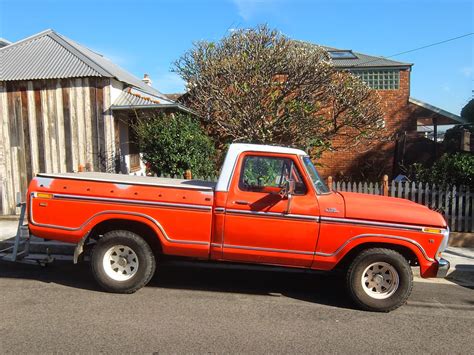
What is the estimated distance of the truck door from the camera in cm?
514

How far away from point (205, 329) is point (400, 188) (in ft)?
20.7

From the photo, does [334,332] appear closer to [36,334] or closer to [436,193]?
[36,334]

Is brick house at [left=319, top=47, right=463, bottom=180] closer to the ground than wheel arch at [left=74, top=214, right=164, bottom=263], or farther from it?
farther from it

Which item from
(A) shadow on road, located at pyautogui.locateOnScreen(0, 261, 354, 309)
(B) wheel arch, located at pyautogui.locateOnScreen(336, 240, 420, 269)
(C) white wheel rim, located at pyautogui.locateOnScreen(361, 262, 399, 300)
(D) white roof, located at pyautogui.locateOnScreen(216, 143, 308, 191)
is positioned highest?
(D) white roof, located at pyautogui.locateOnScreen(216, 143, 308, 191)

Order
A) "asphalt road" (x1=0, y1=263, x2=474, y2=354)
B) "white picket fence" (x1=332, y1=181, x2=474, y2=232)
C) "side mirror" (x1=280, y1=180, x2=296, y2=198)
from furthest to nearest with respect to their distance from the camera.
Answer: "white picket fence" (x1=332, y1=181, x2=474, y2=232) < "side mirror" (x1=280, y1=180, x2=296, y2=198) < "asphalt road" (x1=0, y1=263, x2=474, y2=354)

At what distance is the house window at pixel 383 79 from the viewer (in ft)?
49.5

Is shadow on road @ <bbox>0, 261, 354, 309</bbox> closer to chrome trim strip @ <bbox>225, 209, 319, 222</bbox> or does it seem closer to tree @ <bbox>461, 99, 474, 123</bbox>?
chrome trim strip @ <bbox>225, 209, 319, 222</bbox>

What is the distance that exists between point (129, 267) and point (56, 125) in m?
6.44

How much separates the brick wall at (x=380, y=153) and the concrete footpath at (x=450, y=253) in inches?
242

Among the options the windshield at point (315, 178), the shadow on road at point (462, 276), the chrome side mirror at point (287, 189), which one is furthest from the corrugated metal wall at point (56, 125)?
the shadow on road at point (462, 276)

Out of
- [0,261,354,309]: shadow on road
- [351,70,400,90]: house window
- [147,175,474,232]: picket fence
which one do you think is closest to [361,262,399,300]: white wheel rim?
[0,261,354,309]: shadow on road

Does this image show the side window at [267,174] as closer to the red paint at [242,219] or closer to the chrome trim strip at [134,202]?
the red paint at [242,219]

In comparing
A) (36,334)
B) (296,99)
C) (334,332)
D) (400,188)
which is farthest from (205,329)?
(296,99)

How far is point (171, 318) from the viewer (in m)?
4.65
